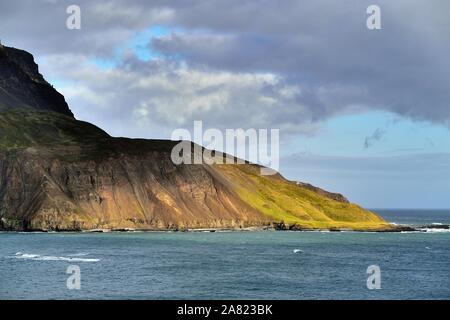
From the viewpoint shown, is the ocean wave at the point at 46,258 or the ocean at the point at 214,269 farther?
the ocean wave at the point at 46,258

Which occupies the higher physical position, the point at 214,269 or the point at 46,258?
the point at 46,258

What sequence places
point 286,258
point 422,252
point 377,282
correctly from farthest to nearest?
point 422,252 < point 286,258 < point 377,282

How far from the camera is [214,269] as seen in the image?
9900 centimetres

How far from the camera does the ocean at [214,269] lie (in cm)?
7738

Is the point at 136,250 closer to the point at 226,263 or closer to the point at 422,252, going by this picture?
the point at 226,263

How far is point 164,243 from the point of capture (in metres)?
149

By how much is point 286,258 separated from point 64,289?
4938 cm

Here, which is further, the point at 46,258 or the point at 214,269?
the point at 46,258

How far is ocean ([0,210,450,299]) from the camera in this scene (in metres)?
77.4

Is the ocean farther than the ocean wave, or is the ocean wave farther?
the ocean wave
